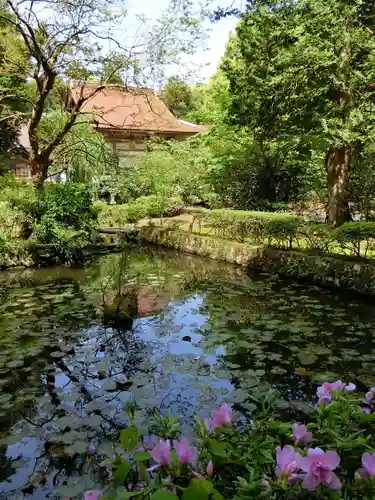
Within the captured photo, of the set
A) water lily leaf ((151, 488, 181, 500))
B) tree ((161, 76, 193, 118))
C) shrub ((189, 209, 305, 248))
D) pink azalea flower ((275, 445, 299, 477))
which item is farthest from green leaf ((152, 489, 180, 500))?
tree ((161, 76, 193, 118))

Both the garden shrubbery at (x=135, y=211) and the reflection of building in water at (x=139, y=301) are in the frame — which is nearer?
the reflection of building in water at (x=139, y=301)

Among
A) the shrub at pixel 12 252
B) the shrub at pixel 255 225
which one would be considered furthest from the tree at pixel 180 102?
the shrub at pixel 12 252

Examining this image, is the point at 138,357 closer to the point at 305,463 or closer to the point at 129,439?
the point at 129,439

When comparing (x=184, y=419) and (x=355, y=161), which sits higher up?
(x=355, y=161)

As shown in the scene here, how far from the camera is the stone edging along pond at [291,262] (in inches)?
305

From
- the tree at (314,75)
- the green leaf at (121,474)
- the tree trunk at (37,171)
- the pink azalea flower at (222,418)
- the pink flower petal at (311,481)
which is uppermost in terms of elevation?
the tree at (314,75)

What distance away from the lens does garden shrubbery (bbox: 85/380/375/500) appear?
110 centimetres

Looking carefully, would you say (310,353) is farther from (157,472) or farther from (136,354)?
(157,472)

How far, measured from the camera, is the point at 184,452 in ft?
4.00

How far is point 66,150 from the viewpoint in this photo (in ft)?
42.0

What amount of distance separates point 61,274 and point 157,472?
857cm

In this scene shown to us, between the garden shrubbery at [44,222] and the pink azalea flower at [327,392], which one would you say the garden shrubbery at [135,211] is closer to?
the garden shrubbery at [44,222]

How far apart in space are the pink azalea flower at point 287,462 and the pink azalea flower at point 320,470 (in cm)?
5

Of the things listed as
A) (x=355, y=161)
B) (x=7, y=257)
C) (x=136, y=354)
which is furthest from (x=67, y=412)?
(x=355, y=161)
